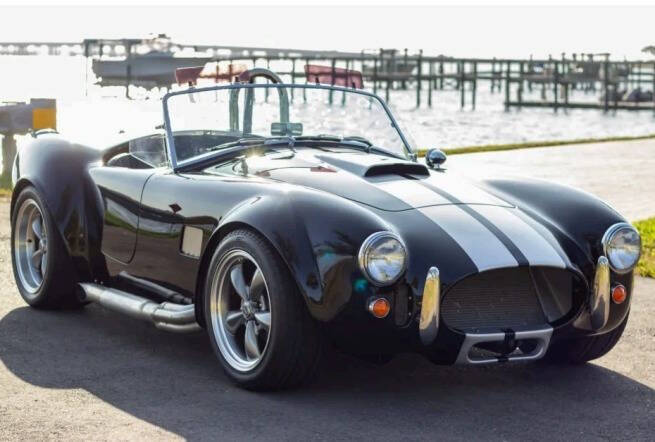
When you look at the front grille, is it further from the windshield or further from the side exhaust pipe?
the windshield

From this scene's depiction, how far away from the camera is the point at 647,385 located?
5488 mm

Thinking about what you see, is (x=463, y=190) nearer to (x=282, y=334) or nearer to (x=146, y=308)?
(x=282, y=334)

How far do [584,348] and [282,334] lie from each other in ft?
4.98

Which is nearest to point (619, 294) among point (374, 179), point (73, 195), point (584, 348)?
point (584, 348)

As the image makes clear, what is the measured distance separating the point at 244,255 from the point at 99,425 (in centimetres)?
95

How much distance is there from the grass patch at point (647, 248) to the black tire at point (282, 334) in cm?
405

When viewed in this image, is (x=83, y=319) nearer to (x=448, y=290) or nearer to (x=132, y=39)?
(x=448, y=290)

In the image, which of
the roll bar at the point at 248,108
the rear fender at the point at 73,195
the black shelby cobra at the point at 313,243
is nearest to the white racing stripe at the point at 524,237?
the black shelby cobra at the point at 313,243

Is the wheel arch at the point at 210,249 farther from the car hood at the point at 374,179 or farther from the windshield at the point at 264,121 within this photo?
the windshield at the point at 264,121

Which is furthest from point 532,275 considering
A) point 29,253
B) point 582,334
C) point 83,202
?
point 29,253

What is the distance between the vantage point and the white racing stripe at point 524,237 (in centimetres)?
515

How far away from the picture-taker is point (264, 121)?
21.3 ft

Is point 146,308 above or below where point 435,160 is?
below

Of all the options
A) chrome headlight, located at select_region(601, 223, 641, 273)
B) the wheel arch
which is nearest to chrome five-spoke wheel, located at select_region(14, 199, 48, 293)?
the wheel arch
